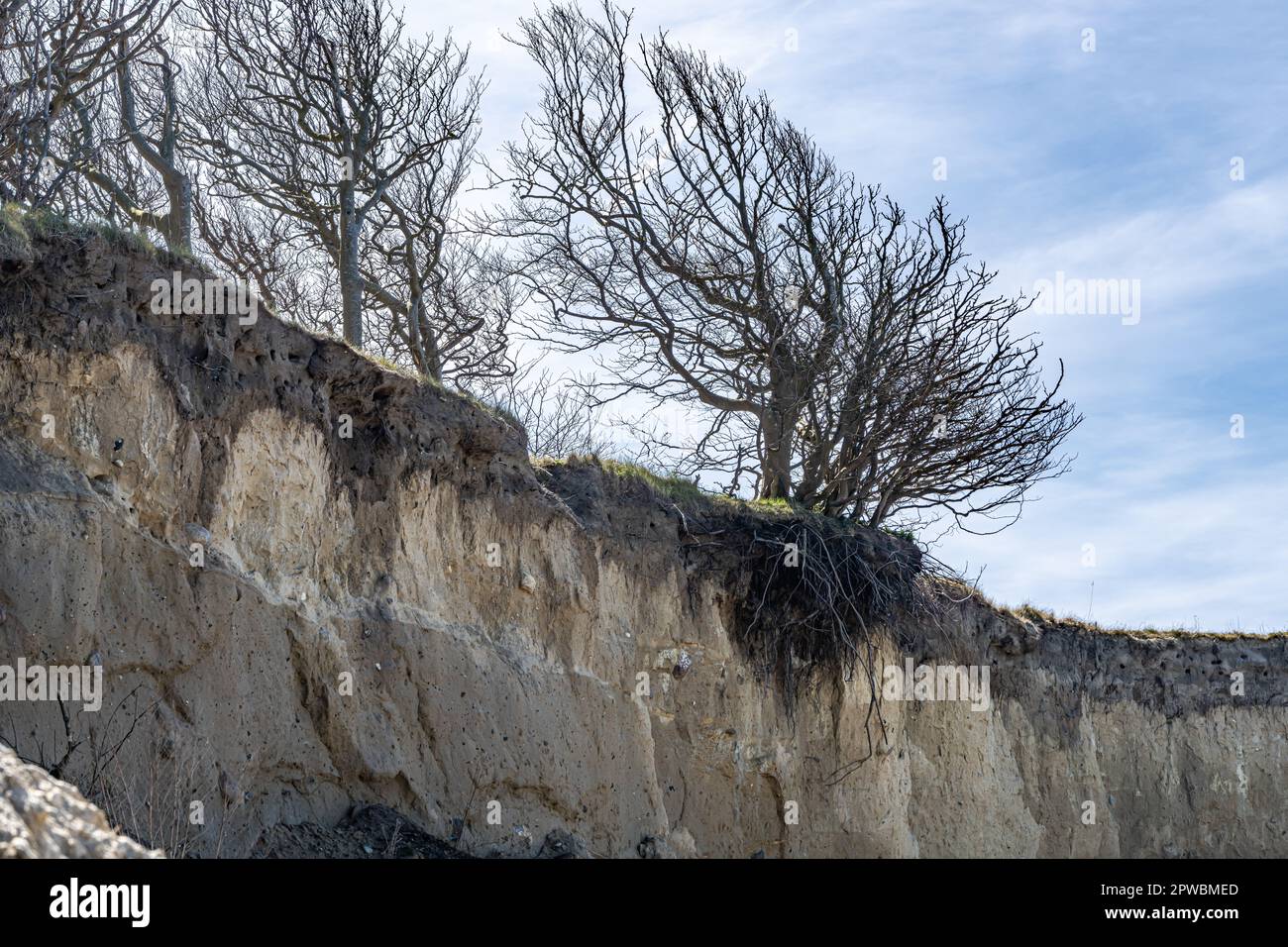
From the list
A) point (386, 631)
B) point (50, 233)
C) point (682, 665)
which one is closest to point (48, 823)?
point (50, 233)

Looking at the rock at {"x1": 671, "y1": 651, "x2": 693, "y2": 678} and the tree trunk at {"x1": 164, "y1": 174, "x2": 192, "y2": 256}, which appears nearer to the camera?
the rock at {"x1": 671, "y1": 651, "x2": 693, "y2": 678}

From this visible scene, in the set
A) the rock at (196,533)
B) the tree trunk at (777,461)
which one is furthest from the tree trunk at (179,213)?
the tree trunk at (777,461)

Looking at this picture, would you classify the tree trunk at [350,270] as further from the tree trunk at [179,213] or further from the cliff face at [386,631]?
the cliff face at [386,631]

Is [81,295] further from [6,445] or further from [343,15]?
[343,15]

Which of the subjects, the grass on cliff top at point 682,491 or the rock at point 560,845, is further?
the grass on cliff top at point 682,491

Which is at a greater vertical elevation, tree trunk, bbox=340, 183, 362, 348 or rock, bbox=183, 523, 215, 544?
tree trunk, bbox=340, 183, 362, 348

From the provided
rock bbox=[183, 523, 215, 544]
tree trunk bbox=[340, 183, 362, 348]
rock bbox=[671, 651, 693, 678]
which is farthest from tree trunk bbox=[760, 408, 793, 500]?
rock bbox=[183, 523, 215, 544]

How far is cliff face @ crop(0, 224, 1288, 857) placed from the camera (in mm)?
8211

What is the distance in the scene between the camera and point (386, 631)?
10.0 meters

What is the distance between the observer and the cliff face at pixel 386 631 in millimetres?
8211

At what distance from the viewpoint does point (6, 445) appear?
8.00 metres

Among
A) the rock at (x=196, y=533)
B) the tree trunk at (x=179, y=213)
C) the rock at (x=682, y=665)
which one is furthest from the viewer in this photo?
the tree trunk at (x=179, y=213)

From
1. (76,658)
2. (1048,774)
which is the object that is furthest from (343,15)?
(1048,774)

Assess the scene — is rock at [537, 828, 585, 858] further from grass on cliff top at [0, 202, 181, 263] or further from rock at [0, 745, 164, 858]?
rock at [0, 745, 164, 858]
